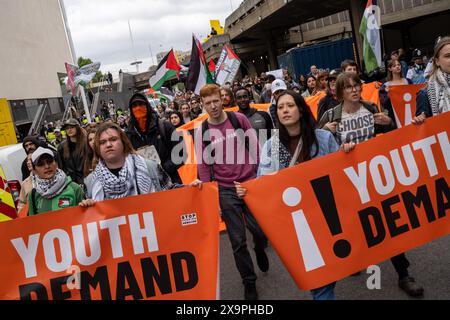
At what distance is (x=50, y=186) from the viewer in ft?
12.6

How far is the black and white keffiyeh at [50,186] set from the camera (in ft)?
12.6

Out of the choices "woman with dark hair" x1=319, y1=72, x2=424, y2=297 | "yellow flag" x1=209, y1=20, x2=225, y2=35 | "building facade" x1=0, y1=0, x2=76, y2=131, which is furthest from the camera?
"yellow flag" x1=209, y1=20, x2=225, y2=35

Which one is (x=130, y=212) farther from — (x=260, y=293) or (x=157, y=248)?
(x=260, y=293)

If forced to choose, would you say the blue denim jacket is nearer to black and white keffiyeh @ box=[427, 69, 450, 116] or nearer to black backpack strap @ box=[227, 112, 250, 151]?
black backpack strap @ box=[227, 112, 250, 151]

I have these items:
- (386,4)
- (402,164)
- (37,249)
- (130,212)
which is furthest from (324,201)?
(386,4)

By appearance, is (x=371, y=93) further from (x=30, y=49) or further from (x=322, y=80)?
(x=30, y=49)

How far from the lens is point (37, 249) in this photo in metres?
3.38

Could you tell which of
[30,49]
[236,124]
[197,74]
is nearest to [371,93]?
[197,74]

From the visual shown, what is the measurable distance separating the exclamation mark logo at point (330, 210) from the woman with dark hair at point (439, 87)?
117 centimetres

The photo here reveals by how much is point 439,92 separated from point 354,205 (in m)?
1.43

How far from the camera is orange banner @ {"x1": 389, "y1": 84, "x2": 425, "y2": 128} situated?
699 cm

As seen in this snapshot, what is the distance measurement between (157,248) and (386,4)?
3736cm

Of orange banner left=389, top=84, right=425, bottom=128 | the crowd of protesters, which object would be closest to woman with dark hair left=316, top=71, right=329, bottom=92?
orange banner left=389, top=84, right=425, bottom=128

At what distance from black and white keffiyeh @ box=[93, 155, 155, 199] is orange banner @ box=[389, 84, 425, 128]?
190 inches
